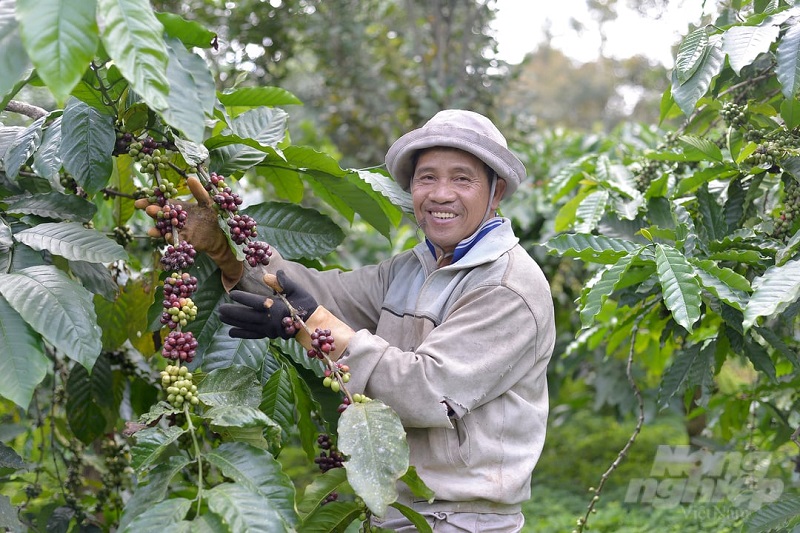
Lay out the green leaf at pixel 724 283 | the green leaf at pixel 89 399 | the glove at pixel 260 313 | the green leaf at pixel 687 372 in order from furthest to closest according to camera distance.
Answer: the green leaf at pixel 687 372
the green leaf at pixel 89 399
the green leaf at pixel 724 283
the glove at pixel 260 313

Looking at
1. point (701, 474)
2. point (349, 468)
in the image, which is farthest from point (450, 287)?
point (701, 474)

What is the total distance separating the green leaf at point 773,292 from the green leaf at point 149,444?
111 cm

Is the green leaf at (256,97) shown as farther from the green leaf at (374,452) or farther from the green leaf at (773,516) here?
the green leaf at (773,516)

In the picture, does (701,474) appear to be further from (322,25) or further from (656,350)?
(322,25)

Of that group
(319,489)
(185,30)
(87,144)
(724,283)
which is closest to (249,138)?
(87,144)

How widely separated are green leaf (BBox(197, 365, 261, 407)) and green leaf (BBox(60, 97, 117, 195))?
485 mm

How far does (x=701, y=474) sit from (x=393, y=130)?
2.75m

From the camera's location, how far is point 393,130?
17.1 ft

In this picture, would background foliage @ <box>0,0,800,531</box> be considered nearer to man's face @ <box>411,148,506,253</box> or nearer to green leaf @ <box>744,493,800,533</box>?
green leaf @ <box>744,493,800,533</box>

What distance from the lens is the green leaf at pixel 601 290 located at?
1.83 metres

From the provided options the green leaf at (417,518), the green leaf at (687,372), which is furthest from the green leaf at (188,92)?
the green leaf at (687,372)

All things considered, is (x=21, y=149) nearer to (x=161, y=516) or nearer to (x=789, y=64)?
(x=161, y=516)

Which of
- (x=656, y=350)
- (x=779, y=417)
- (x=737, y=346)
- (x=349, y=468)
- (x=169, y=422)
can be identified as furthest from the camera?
(x=656, y=350)

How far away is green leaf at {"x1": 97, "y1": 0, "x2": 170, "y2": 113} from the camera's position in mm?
1187
